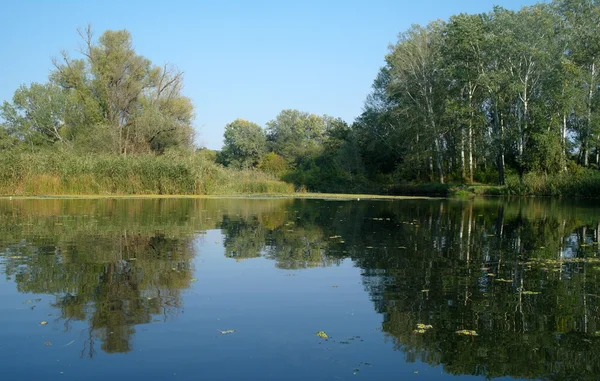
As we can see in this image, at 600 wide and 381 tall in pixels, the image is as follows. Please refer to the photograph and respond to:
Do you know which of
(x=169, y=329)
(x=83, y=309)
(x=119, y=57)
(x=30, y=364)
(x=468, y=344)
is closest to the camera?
(x=30, y=364)

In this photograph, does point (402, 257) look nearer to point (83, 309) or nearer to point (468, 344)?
point (468, 344)

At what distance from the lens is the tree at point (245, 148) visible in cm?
9059

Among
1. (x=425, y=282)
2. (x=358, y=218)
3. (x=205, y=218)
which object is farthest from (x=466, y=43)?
(x=425, y=282)

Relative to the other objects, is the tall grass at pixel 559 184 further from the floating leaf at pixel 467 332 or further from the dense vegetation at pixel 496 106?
the floating leaf at pixel 467 332

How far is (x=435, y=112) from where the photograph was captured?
181 ft

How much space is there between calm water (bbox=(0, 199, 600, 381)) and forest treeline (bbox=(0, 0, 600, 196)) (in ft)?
101

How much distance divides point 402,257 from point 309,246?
2.64 m

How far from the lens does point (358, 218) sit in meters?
21.8

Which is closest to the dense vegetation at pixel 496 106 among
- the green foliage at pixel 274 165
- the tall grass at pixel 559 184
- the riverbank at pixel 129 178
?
the tall grass at pixel 559 184

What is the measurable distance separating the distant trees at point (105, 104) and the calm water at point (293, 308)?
4718cm

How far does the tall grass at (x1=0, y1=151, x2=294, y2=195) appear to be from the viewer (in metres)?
35.8

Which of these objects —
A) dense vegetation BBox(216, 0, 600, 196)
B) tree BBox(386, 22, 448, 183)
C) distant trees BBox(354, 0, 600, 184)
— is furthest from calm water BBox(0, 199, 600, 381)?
tree BBox(386, 22, 448, 183)

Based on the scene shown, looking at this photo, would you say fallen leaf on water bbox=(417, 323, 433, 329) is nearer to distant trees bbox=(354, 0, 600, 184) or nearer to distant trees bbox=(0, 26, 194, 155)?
distant trees bbox=(354, 0, 600, 184)

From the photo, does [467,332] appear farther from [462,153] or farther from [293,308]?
[462,153]
